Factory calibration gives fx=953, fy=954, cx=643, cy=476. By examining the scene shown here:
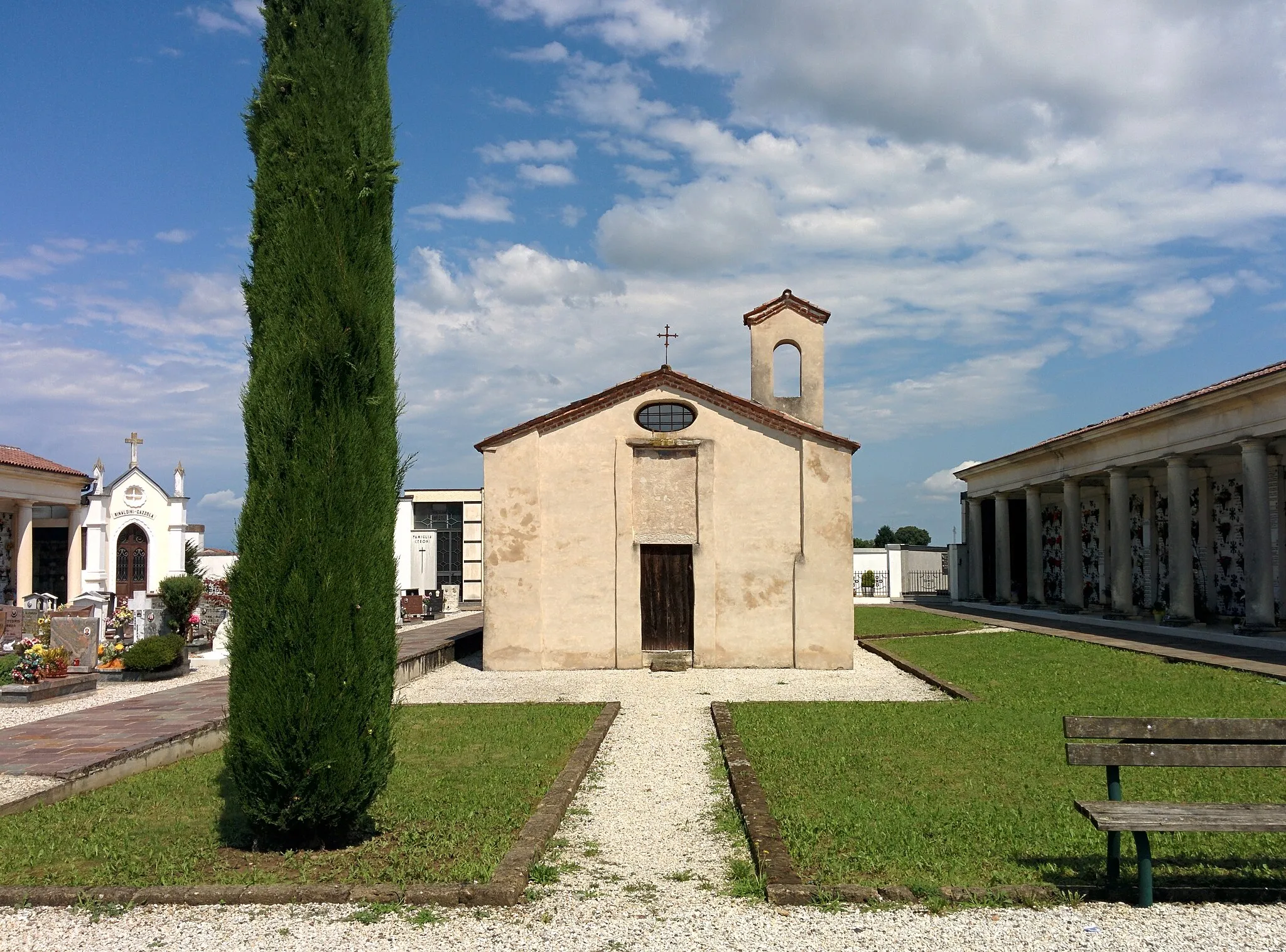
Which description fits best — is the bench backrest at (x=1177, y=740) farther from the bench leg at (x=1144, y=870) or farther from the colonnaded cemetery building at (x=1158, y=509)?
the colonnaded cemetery building at (x=1158, y=509)

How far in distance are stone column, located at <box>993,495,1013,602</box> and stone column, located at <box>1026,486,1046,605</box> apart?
2319mm

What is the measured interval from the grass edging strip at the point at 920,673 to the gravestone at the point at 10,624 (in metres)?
17.2

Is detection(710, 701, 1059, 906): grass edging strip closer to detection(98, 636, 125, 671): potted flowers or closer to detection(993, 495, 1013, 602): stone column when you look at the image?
detection(98, 636, 125, 671): potted flowers

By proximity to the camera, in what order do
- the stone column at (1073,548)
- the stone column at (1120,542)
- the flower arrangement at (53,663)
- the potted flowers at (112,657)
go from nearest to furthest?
the flower arrangement at (53,663) < the potted flowers at (112,657) < the stone column at (1120,542) < the stone column at (1073,548)

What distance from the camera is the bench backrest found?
17.4 feet

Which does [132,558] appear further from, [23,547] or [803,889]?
[803,889]

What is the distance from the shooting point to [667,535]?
1747 cm

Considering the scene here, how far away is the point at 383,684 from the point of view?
639 cm

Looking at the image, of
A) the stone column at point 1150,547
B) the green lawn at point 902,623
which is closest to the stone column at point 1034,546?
the green lawn at point 902,623

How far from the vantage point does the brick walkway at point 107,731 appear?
28.5 feet

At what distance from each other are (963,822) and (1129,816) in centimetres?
163

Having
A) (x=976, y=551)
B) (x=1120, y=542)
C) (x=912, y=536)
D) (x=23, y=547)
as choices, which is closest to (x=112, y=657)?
(x=23, y=547)

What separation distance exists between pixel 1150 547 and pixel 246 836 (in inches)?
1074

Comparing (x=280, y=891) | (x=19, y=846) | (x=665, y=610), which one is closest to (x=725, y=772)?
(x=280, y=891)
